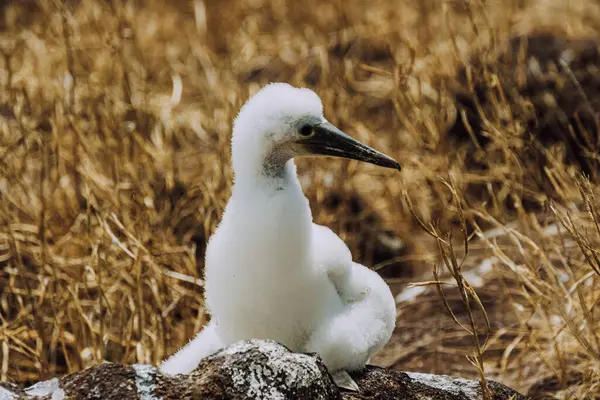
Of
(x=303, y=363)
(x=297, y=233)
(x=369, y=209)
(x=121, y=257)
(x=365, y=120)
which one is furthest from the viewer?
(x=365, y=120)

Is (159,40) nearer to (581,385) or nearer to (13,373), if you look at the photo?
(13,373)

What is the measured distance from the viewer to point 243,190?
2.85m

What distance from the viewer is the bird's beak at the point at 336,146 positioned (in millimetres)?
2873

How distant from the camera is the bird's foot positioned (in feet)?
8.99

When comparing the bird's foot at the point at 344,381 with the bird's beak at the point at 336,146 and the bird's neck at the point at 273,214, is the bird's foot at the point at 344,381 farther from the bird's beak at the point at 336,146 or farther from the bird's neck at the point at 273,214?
the bird's beak at the point at 336,146

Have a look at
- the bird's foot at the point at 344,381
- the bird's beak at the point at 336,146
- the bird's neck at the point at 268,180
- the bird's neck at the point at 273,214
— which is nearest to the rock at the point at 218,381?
the bird's foot at the point at 344,381

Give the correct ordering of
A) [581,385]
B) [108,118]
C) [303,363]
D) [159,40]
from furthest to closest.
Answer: [159,40]
[108,118]
[581,385]
[303,363]

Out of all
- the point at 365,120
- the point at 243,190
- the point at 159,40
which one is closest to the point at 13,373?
the point at 243,190

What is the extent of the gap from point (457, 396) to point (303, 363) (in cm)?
56

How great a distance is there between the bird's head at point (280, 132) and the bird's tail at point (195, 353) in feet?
1.72

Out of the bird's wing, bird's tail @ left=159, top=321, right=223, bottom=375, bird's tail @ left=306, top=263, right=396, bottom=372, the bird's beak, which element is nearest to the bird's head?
the bird's beak

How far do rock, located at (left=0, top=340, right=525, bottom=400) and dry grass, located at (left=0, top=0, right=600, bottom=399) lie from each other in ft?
1.76

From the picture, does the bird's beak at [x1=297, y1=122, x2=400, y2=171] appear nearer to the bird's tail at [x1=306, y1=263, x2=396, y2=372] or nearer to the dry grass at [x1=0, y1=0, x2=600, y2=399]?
the dry grass at [x1=0, y1=0, x2=600, y2=399]

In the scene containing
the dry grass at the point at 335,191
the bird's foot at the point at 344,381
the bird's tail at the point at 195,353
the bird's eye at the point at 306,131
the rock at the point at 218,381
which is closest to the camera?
the rock at the point at 218,381
